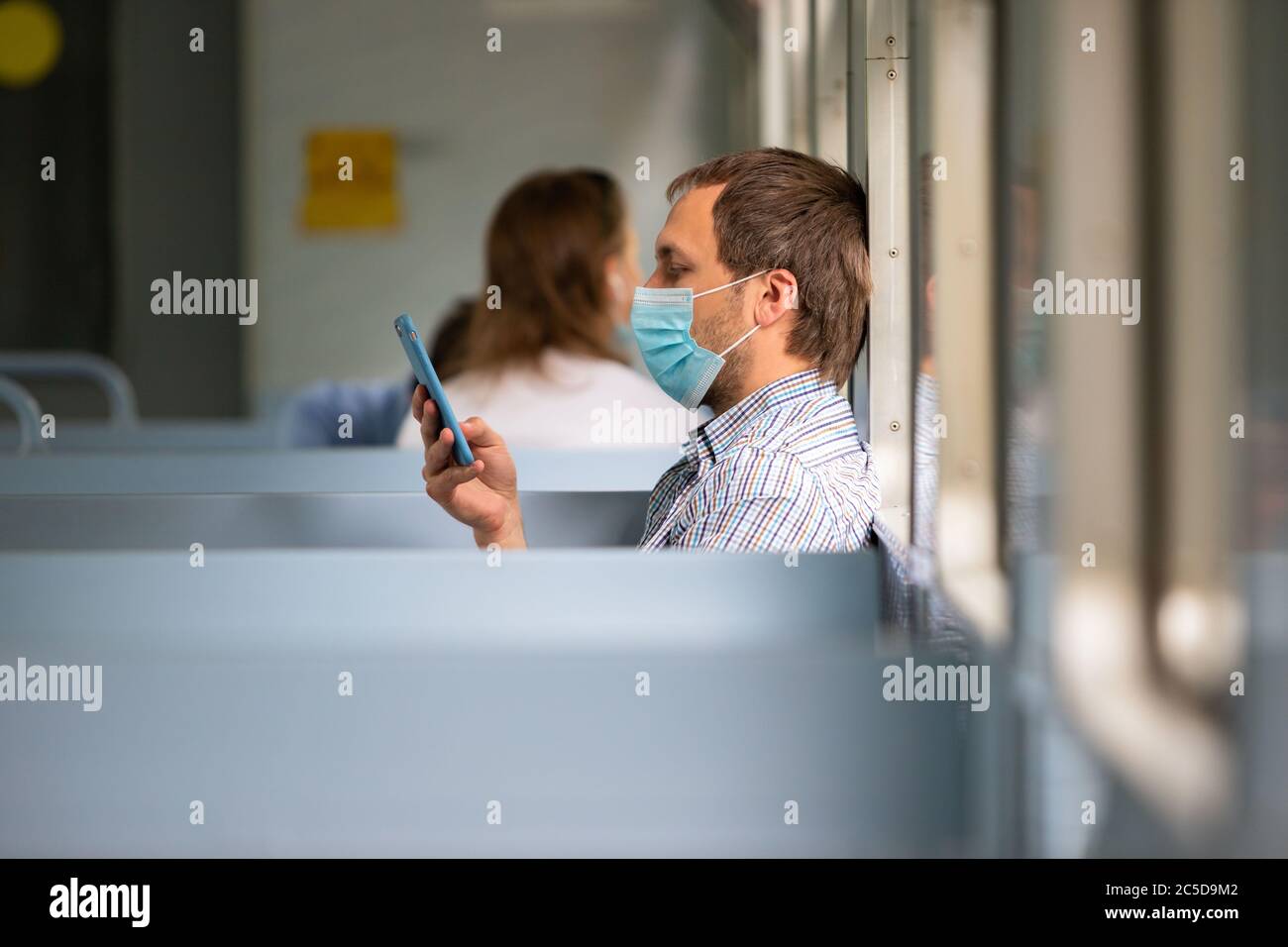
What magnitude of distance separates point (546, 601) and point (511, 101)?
141 inches

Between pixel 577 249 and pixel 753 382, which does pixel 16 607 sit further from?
pixel 577 249

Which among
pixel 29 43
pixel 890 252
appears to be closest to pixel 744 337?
pixel 890 252

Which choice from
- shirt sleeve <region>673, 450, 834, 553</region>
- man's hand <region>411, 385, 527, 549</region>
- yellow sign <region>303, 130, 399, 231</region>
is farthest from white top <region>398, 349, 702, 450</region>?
yellow sign <region>303, 130, 399, 231</region>

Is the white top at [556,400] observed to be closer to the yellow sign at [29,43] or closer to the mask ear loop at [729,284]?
the mask ear loop at [729,284]

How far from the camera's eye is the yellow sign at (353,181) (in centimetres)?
393

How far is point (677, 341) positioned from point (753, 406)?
0.27 ft

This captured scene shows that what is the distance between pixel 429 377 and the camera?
78 centimetres

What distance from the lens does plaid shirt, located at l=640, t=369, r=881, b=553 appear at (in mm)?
795

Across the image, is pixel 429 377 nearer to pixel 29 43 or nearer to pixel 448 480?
pixel 448 480

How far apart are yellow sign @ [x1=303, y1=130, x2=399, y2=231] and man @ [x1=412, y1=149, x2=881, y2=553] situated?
3127 mm

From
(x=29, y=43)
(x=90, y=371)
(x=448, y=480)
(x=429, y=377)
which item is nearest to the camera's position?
(x=429, y=377)

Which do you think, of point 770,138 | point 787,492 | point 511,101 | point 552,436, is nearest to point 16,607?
point 787,492

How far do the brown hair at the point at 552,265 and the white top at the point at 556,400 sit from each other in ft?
0.06

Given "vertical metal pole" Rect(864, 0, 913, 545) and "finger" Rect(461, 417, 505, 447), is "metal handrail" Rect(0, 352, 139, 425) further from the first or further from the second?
"vertical metal pole" Rect(864, 0, 913, 545)
